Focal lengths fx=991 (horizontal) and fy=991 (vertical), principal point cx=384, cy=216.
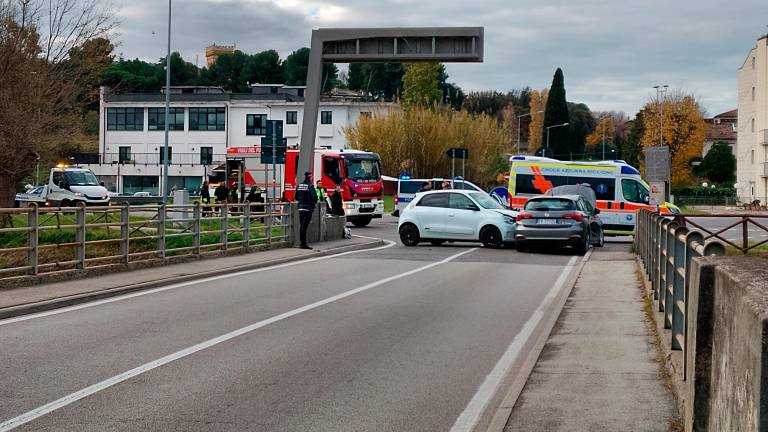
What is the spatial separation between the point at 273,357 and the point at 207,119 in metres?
77.4

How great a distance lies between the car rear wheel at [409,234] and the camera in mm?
Result: 28703

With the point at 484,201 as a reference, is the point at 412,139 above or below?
above

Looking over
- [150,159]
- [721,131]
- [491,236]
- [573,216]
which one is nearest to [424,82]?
[150,159]

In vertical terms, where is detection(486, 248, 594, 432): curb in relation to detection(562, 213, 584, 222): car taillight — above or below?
below

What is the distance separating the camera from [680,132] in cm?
8812

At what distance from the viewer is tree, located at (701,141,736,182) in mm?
111688

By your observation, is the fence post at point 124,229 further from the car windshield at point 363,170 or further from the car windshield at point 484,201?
the car windshield at point 363,170

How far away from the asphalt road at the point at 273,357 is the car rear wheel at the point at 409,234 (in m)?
11.0

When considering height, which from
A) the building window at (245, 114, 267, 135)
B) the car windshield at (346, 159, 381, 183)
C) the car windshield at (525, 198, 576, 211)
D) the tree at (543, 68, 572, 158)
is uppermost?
the tree at (543, 68, 572, 158)

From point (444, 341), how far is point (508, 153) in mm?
68147

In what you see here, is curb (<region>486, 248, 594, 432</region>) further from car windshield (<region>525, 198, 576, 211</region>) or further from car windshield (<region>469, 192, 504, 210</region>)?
car windshield (<region>469, 192, 504, 210</region>)

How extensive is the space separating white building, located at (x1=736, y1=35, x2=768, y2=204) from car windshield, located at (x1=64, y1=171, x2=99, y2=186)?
53.5 m

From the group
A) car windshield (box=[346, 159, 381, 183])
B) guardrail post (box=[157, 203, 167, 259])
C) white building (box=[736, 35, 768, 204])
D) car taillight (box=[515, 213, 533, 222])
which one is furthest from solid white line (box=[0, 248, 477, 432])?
white building (box=[736, 35, 768, 204])

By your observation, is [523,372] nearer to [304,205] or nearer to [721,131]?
[304,205]
